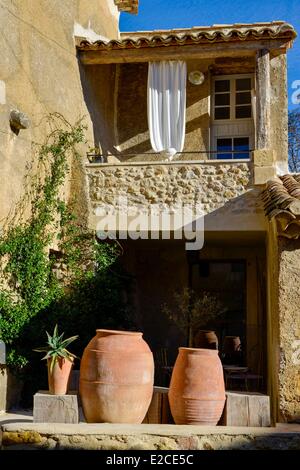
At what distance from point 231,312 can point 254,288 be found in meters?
1.29

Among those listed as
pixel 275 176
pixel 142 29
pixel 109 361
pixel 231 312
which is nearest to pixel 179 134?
pixel 275 176

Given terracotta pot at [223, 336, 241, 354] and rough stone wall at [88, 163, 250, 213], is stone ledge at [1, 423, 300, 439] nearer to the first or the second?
rough stone wall at [88, 163, 250, 213]

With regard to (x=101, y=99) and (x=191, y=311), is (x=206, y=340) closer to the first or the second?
(x=191, y=311)

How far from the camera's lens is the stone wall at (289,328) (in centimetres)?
650

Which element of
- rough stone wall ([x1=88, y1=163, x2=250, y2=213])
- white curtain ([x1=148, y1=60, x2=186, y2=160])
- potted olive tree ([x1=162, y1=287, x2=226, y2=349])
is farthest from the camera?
potted olive tree ([x1=162, y1=287, x2=226, y2=349])

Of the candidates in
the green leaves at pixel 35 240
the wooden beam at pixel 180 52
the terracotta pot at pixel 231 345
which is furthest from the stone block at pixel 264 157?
the terracotta pot at pixel 231 345

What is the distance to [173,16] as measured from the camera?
14.7 metres

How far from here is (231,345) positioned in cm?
1185

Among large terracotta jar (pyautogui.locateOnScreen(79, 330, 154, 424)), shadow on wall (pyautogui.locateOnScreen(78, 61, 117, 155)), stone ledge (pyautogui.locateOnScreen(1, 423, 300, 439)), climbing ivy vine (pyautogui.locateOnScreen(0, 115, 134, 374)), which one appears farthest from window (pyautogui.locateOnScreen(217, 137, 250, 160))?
stone ledge (pyautogui.locateOnScreen(1, 423, 300, 439))

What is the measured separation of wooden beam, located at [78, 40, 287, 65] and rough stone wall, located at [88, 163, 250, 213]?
1897 millimetres

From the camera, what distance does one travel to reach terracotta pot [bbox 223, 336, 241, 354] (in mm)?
11812

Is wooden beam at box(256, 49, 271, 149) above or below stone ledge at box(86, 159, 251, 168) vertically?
above

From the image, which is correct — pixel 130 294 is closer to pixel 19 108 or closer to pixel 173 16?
pixel 19 108

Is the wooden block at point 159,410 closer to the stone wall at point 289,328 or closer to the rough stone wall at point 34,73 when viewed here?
the stone wall at point 289,328
